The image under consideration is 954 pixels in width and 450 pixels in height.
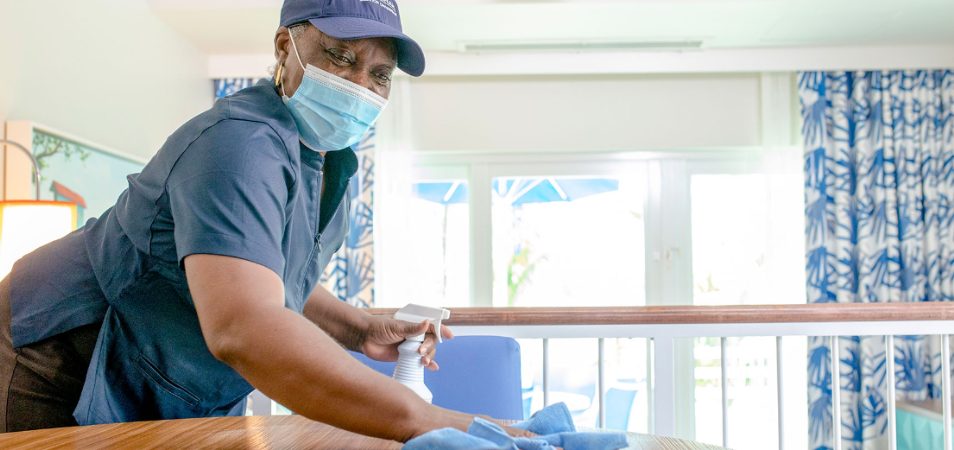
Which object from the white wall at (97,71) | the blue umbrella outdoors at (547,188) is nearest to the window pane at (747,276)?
the blue umbrella outdoors at (547,188)

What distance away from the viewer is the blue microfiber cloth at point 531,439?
27.2 inches

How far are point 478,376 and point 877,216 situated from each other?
370 centimetres

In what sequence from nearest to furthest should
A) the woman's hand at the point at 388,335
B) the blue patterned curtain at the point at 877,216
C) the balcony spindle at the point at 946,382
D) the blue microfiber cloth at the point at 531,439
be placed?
1. the blue microfiber cloth at the point at 531,439
2. the woman's hand at the point at 388,335
3. the balcony spindle at the point at 946,382
4. the blue patterned curtain at the point at 877,216

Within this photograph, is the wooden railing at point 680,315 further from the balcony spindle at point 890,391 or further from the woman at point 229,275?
the woman at point 229,275

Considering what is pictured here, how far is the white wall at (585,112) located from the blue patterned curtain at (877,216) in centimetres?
41

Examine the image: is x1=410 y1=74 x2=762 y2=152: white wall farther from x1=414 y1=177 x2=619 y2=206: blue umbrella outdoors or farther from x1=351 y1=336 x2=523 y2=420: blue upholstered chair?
x1=351 y1=336 x2=523 y2=420: blue upholstered chair

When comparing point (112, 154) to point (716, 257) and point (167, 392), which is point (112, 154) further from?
point (716, 257)

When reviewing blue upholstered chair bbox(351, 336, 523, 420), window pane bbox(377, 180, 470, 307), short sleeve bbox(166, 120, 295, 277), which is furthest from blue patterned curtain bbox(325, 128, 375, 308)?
short sleeve bbox(166, 120, 295, 277)

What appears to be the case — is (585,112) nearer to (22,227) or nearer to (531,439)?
(22,227)

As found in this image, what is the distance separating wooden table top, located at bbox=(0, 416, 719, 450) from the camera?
84 centimetres

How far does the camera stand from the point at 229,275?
30.4 inches

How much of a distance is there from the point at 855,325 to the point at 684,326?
379 millimetres

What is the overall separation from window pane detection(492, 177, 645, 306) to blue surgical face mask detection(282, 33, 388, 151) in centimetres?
349

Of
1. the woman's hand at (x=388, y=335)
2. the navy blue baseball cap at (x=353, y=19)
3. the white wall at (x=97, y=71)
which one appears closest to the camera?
the navy blue baseball cap at (x=353, y=19)
